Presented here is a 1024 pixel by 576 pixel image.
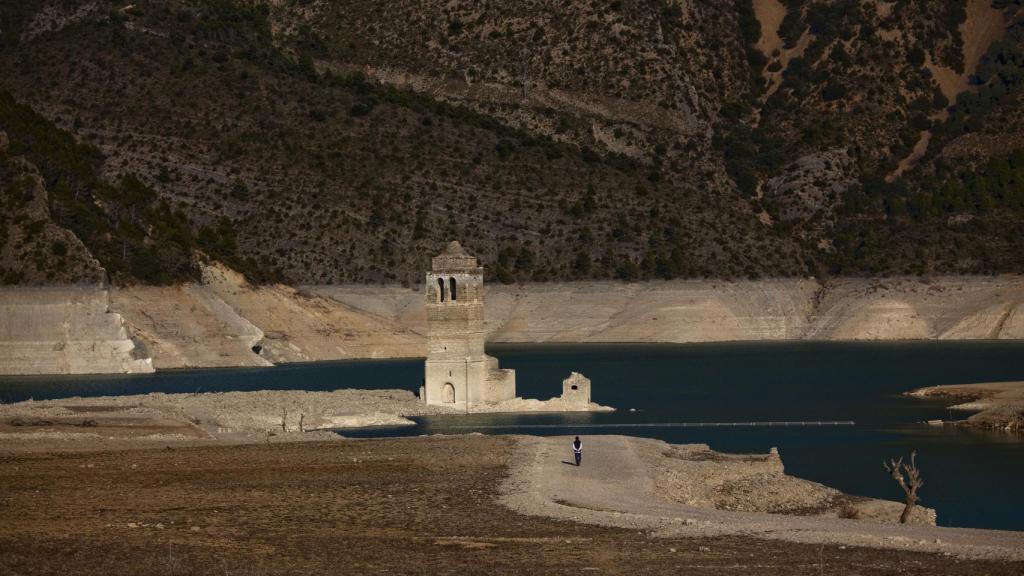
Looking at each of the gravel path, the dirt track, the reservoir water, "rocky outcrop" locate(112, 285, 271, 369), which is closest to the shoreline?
"rocky outcrop" locate(112, 285, 271, 369)

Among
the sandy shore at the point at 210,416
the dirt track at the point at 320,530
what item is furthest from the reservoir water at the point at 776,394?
the dirt track at the point at 320,530

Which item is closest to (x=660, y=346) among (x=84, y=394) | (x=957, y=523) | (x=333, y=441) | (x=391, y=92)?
(x=391, y=92)

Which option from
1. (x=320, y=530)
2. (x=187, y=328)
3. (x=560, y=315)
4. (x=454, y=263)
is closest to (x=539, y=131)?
(x=560, y=315)

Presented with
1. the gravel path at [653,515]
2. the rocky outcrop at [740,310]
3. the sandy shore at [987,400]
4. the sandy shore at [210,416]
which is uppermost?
the gravel path at [653,515]

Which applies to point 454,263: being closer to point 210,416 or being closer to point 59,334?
point 210,416

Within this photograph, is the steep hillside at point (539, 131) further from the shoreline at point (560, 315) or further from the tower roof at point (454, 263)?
the tower roof at point (454, 263)

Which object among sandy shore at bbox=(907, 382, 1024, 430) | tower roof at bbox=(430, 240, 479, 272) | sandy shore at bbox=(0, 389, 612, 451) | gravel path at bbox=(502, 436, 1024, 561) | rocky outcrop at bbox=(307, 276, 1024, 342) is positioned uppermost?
tower roof at bbox=(430, 240, 479, 272)

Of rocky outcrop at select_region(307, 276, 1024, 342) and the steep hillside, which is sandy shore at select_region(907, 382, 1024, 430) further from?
rocky outcrop at select_region(307, 276, 1024, 342)
